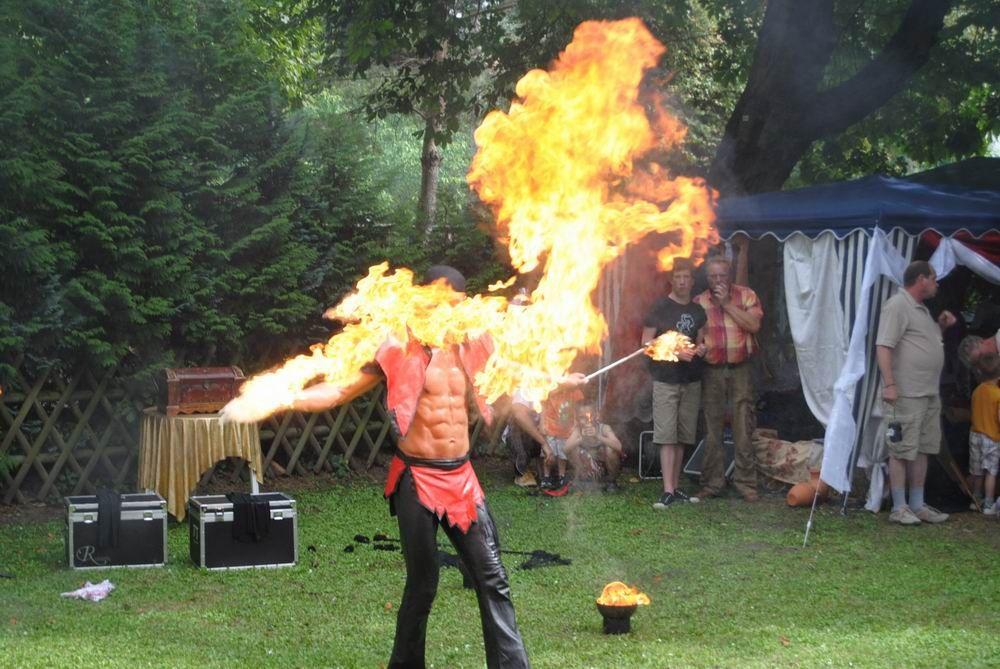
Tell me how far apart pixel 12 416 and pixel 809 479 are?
6.42 metres

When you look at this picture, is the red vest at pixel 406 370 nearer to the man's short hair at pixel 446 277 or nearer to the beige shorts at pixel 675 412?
the man's short hair at pixel 446 277

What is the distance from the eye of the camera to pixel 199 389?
898 cm

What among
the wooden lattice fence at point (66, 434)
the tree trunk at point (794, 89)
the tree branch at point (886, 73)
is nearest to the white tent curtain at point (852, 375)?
the tree trunk at point (794, 89)

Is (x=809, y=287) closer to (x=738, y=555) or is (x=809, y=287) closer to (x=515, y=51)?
(x=738, y=555)

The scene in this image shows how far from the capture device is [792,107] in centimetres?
1188

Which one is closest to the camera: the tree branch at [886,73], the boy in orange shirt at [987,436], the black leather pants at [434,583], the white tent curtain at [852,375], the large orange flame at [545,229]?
the black leather pants at [434,583]

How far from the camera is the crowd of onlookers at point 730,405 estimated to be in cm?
881

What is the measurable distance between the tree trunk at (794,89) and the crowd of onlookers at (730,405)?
224 cm

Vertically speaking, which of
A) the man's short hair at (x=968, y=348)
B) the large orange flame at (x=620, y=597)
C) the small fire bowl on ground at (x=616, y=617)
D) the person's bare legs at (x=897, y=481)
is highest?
the man's short hair at (x=968, y=348)

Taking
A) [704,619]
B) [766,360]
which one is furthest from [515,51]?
[704,619]

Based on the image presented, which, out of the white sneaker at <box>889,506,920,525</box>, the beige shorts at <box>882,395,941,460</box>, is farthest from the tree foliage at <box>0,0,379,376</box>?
the white sneaker at <box>889,506,920,525</box>

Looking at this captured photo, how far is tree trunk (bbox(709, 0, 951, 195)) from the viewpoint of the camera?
11.7m

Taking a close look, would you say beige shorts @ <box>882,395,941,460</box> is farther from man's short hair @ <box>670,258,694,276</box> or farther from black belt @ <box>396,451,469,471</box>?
black belt @ <box>396,451,469,471</box>

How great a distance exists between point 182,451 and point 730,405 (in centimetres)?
457
